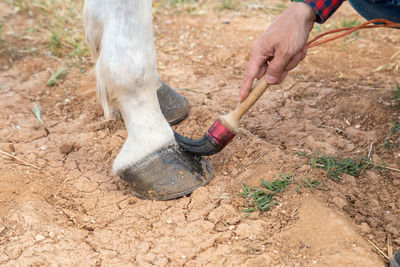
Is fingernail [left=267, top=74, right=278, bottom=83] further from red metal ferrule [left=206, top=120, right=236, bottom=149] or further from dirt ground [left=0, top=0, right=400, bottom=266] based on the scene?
dirt ground [left=0, top=0, right=400, bottom=266]

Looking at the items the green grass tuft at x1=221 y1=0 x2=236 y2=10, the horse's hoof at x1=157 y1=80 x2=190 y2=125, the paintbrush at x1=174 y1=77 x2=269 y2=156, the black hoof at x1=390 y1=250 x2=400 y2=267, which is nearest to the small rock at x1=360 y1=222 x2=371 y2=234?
the black hoof at x1=390 y1=250 x2=400 y2=267

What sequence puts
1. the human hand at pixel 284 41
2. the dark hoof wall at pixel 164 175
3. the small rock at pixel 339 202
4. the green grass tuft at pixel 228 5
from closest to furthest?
the human hand at pixel 284 41, the small rock at pixel 339 202, the dark hoof wall at pixel 164 175, the green grass tuft at pixel 228 5

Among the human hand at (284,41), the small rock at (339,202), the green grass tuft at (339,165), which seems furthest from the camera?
the green grass tuft at (339,165)

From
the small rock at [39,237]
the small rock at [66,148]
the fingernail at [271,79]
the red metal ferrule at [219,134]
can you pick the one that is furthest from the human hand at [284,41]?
the small rock at [66,148]

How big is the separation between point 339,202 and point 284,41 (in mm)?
672

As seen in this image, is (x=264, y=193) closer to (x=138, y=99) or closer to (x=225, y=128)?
(x=225, y=128)

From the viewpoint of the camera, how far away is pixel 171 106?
2453 millimetres

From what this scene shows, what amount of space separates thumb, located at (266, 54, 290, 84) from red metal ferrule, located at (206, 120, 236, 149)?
0.27 metres

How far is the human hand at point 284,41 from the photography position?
5.09 feet

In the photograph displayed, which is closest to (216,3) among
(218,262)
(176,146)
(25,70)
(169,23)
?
(169,23)

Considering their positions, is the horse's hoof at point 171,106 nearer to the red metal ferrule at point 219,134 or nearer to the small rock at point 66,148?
the small rock at point 66,148

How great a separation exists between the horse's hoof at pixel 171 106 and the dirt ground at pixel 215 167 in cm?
5

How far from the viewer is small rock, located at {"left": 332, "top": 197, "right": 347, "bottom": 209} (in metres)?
1.72

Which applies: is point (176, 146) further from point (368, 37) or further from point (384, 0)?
point (368, 37)
